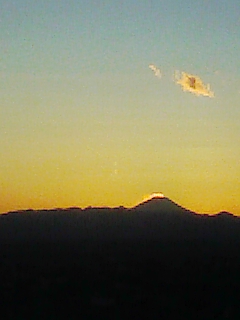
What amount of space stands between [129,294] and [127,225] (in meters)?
74.9

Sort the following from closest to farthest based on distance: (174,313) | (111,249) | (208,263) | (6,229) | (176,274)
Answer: (174,313) < (176,274) < (208,263) < (111,249) < (6,229)

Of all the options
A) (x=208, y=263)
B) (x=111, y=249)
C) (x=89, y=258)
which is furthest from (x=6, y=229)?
(x=208, y=263)

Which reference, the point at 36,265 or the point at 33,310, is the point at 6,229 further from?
the point at 33,310

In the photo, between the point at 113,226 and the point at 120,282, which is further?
the point at 113,226

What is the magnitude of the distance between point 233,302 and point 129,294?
22.4ft

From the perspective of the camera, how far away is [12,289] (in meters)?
48.7

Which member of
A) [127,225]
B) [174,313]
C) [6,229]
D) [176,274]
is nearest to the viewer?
[174,313]

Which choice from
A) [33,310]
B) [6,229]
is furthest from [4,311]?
[6,229]

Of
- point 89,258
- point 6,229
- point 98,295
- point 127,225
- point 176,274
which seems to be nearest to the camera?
point 98,295

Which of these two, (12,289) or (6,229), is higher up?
(6,229)

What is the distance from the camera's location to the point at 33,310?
1645 inches

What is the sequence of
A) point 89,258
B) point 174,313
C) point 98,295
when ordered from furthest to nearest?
point 89,258 < point 98,295 < point 174,313

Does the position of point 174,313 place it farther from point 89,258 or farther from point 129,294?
point 89,258

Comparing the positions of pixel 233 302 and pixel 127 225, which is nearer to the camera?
pixel 233 302
